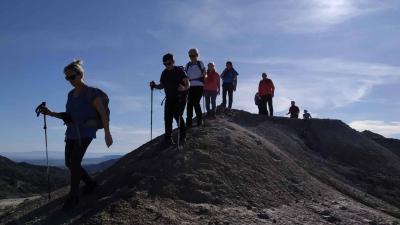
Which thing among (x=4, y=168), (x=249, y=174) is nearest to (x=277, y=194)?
(x=249, y=174)

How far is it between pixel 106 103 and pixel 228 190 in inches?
125

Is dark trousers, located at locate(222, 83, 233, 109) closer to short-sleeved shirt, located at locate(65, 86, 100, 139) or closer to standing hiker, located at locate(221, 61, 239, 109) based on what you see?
standing hiker, located at locate(221, 61, 239, 109)

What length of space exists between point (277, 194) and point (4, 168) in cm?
3418

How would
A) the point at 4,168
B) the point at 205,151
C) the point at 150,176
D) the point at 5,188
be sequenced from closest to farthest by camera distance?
the point at 150,176, the point at 205,151, the point at 5,188, the point at 4,168

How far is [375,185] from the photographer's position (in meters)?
16.1

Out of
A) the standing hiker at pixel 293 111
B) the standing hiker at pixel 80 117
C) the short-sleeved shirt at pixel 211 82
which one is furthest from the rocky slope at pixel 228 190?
the standing hiker at pixel 293 111

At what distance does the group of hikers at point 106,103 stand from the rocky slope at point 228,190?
1.85 ft

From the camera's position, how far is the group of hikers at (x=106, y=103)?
925 centimetres

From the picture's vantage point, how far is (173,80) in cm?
1202

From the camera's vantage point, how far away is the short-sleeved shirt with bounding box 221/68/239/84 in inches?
736

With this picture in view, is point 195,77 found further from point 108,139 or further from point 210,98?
point 108,139

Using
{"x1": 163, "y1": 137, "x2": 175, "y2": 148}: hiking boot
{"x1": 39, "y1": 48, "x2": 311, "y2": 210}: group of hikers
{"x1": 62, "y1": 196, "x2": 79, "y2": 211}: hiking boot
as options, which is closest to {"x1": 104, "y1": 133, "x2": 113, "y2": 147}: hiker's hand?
{"x1": 39, "y1": 48, "x2": 311, "y2": 210}: group of hikers

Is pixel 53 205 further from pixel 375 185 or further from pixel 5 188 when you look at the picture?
pixel 5 188

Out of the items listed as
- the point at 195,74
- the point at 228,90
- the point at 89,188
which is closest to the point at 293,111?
the point at 228,90
